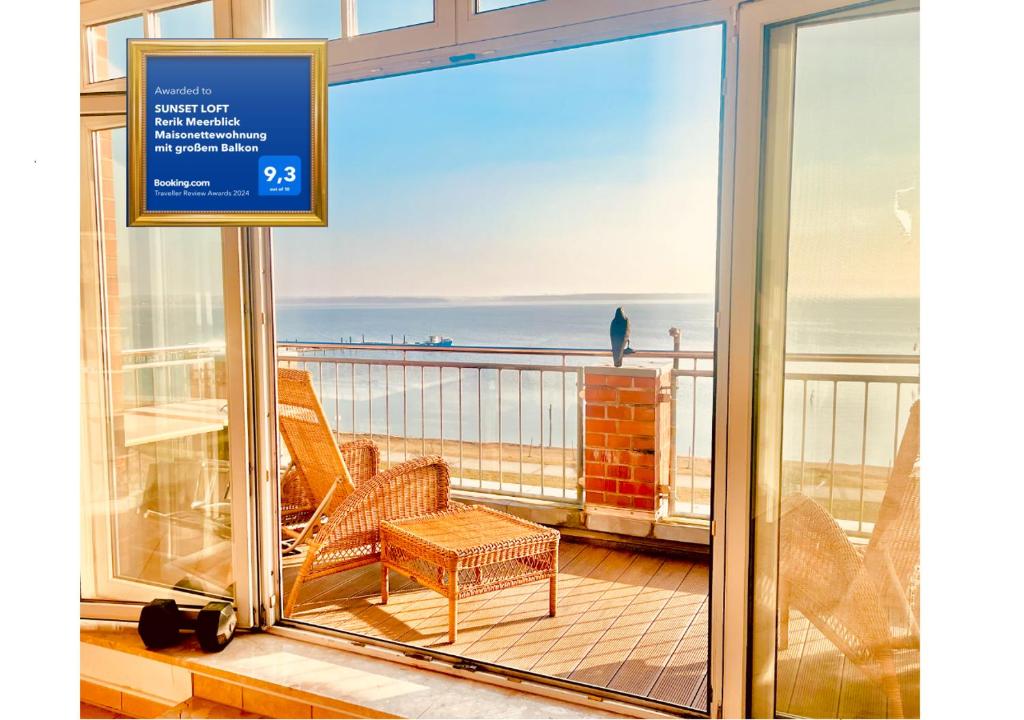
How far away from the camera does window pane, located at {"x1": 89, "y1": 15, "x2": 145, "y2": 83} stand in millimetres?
Answer: 2689

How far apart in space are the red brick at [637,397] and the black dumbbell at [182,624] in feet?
7.75

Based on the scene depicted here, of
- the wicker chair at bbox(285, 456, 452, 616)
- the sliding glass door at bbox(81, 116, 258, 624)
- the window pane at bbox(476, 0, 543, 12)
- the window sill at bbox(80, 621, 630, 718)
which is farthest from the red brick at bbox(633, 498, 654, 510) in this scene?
the window pane at bbox(476, 0, 543, 12)

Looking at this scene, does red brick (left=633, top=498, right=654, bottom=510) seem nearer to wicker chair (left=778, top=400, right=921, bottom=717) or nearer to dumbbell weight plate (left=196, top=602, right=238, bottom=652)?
wicker chair (left=778, top=400, right=921, bottom=717)

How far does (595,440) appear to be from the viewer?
4.24 m

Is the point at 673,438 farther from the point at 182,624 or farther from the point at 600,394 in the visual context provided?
the point at 182,624

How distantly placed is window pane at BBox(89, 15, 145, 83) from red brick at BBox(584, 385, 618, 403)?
2781 millimetres

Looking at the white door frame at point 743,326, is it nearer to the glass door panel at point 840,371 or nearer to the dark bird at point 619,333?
the glass door panel at point 840,371

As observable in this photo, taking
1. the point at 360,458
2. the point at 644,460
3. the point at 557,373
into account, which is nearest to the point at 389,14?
the point at 360,458

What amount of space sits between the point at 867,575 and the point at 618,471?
2.41 meters

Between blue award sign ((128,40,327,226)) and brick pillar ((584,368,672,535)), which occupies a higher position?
blue award sign ((128,40,327,226))
